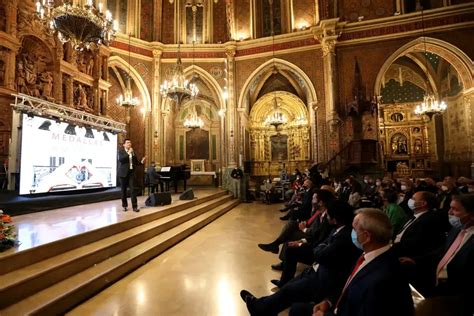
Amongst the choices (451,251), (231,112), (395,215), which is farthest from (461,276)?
(231,112)

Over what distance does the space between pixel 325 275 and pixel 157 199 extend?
16.7 feet

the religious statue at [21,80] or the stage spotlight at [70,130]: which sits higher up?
the religious statue at [21,80]

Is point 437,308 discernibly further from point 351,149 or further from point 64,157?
point 351,149

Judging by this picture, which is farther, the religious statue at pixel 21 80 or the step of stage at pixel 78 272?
the religious statue at pixel 21 80

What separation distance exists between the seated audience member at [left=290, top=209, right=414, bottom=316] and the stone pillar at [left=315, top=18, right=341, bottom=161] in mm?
9803

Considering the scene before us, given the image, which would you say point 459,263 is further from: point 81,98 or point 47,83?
point 81,98

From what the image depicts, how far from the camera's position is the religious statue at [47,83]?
771 centimetres

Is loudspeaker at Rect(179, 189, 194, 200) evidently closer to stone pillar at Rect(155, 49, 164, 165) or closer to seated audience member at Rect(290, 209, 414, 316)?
stone pillar at Rect(155, 49, 164, 165)

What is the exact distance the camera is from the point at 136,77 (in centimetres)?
1200

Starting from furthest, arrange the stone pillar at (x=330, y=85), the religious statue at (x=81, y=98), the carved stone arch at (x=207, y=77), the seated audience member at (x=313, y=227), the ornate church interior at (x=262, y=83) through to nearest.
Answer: the carved stone arch at (x=207, y=77) < the stone pillar at (x=330, y=85) < the religious statue at (x=81, y=98) < the ornate church interior at (x=262, y=83) < the seated audience member at (x=313, y=227)

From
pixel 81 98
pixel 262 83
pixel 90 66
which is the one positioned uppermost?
pixel 262 83

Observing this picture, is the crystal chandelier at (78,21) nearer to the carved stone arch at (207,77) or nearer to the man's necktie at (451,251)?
the man's necktie at (451,251)

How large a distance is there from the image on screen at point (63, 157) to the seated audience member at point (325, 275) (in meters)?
5.78

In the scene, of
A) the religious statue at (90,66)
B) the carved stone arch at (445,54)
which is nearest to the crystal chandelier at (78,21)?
the religious statue at (90,66)
